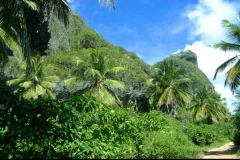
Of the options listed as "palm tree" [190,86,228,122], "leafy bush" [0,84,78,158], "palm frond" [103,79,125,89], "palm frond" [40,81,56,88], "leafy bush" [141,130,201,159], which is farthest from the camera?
"palm tree" [190,86,228,122]

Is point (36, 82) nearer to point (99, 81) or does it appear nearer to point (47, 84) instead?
point (47, 84)

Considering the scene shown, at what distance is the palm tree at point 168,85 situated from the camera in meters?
30.5

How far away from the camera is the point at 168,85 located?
31078 mm

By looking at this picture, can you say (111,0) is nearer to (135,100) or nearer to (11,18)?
(11,18)

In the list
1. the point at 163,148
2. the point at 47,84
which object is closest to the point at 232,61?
the point at 163,148

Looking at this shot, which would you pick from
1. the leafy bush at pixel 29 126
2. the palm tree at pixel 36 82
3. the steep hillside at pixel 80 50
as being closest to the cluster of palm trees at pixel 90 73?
the palm tree at pixel 36 82

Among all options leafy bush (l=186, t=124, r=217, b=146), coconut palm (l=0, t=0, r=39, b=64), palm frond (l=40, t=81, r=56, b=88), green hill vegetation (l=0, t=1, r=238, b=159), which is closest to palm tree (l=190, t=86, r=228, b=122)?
green hill vegetation (l=0, t=1, r=238, b=159)

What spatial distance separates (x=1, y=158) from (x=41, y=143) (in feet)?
1.61

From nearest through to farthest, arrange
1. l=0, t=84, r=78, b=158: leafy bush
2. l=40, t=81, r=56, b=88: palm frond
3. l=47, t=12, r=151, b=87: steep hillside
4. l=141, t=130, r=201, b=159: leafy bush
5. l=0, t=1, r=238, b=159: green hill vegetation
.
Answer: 1. l=0, t=84, r=78, b=158: leafy bush
2. l=0, t=1, r=238, b=159: green hill vegetation
3. l=141, t=130, r=201, b=159: leafy bush
4. l=40, t=81, r=56, b=88: palm frond
5. l=47, t=12, r=151, b=87: steep hillside

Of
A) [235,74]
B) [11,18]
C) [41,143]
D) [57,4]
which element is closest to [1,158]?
[41,143]

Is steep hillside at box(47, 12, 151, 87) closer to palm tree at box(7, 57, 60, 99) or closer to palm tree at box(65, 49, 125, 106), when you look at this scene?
palm tree at box(7, 57, 60, 99)

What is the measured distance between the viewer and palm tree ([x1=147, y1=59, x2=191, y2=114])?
30469mm

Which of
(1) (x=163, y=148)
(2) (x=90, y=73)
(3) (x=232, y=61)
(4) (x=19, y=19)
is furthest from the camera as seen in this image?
(2) (x=90, y=73)

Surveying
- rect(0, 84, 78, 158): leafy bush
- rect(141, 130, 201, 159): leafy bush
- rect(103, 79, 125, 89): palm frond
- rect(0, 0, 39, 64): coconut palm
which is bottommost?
rect(141, 130, 201, 159): leafy bush
